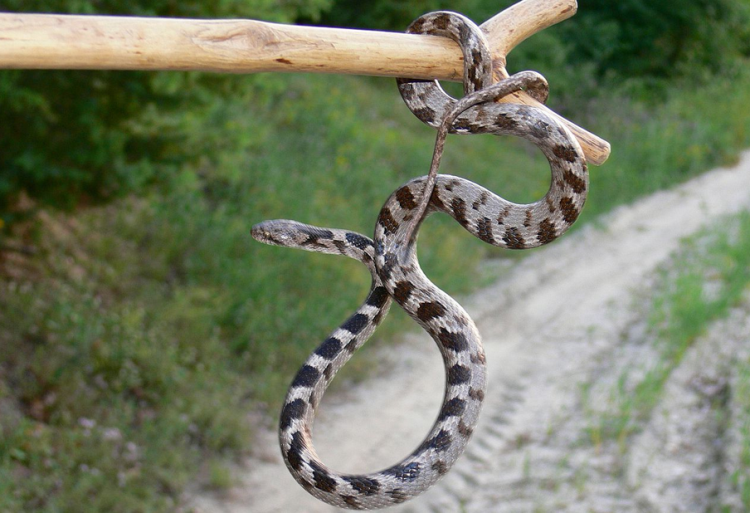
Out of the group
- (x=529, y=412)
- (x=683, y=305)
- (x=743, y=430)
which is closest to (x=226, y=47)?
(x=743, y=430)

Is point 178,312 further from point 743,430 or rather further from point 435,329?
point 435,329

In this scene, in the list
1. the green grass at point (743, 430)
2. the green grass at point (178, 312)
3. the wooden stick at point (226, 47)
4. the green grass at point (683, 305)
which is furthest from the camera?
the green grass at point (683, 305)

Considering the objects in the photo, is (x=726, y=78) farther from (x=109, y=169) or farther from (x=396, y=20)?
(x=109, y=169)

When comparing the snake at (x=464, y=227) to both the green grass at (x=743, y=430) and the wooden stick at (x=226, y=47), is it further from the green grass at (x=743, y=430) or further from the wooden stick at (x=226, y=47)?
the green grass at (x=743, y=430)

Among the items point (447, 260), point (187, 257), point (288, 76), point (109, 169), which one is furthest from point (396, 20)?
point (109, 169)

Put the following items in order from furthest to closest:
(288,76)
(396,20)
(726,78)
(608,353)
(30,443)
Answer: (726,78) → (396,20) → (288,76) → (608,353) → (30,443)

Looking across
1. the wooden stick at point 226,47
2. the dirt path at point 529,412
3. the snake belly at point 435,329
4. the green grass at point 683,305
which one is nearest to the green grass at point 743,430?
the dirt path at point 529,412
